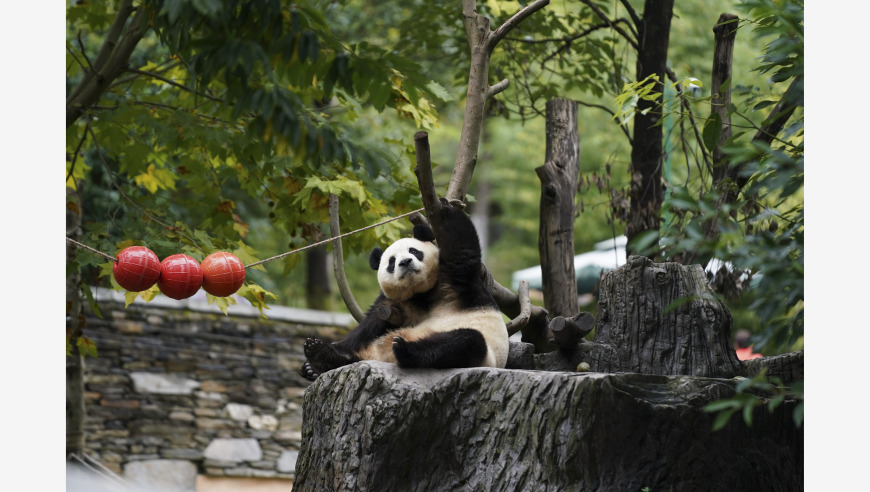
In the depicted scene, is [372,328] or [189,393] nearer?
[372,328]

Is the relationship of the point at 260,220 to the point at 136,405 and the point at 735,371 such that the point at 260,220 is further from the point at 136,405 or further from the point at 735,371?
the point at 735,371

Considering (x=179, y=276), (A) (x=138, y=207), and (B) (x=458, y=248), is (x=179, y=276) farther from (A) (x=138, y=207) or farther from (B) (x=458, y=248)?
(A) (x=138, y=207)

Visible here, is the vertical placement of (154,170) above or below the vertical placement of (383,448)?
above

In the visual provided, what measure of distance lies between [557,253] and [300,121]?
225 centimetres

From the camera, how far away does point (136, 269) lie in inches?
128

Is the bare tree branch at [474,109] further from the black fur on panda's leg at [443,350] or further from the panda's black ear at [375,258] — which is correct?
the black fur on panda's leg at [443,350]

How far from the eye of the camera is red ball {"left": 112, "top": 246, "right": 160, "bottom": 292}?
3244 mm

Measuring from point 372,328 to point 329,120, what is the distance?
56.8 inches

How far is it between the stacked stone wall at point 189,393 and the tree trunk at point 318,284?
1.84 m

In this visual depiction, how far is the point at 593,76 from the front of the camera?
5453mm

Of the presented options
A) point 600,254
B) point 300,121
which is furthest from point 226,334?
point 300,121

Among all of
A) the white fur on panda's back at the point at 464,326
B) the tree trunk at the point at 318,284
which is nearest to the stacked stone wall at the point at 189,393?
the tree trunk at the point at 318,284

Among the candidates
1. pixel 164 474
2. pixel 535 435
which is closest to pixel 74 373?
pixel 164 474

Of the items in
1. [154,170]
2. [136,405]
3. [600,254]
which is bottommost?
[136,405]
